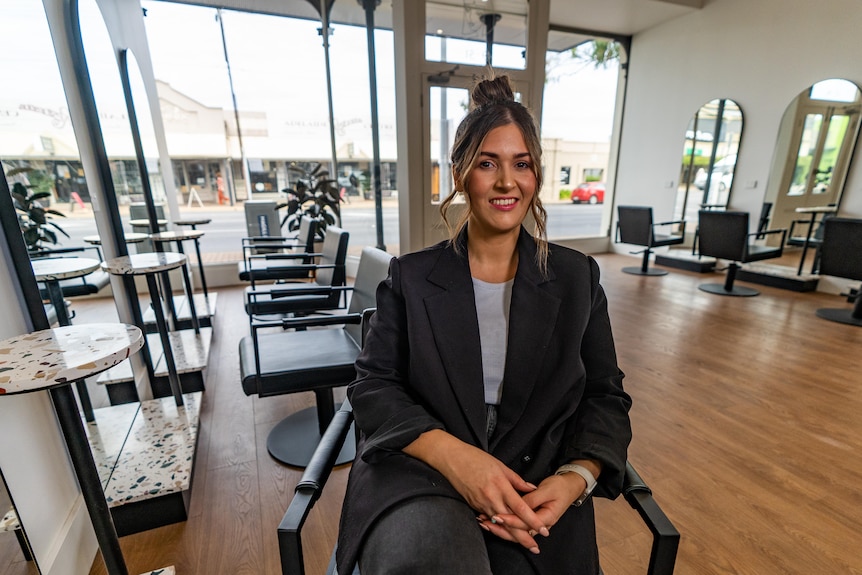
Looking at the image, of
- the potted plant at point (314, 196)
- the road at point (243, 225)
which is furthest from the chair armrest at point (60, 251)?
the road at point (243, 225)

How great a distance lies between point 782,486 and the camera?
1744mm

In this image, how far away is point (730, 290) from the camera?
4.55 metres

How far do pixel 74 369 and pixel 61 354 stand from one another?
137 millimetres

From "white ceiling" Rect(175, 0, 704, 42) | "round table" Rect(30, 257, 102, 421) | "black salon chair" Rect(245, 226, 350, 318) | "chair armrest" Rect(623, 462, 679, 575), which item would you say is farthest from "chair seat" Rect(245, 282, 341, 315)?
"white ceiling" Rect(175, 0, 704, 42)

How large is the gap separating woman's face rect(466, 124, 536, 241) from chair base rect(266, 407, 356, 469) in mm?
1350

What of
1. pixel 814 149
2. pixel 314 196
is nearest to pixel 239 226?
pixel 314 196

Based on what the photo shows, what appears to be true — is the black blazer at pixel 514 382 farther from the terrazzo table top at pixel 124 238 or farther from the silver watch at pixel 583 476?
the terrazzo table top at pixel 124 238

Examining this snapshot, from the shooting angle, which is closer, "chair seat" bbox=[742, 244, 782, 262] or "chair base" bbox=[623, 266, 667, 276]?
"chair seat" bbox=[742, 244, 782, 262]

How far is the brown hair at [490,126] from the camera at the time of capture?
954 mm

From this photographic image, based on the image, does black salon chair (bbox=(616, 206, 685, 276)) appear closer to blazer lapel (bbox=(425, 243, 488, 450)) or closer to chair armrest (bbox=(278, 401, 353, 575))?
blazer lapel (bbox=(425, 243, 488, 450))

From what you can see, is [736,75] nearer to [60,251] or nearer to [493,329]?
[493,329]

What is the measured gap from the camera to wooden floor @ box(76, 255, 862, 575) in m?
1.44

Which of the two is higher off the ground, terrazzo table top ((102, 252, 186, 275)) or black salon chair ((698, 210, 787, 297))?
terrazzo table top ((102, 252, 186, 275))

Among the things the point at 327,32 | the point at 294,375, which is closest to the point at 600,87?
the point at 327,32
